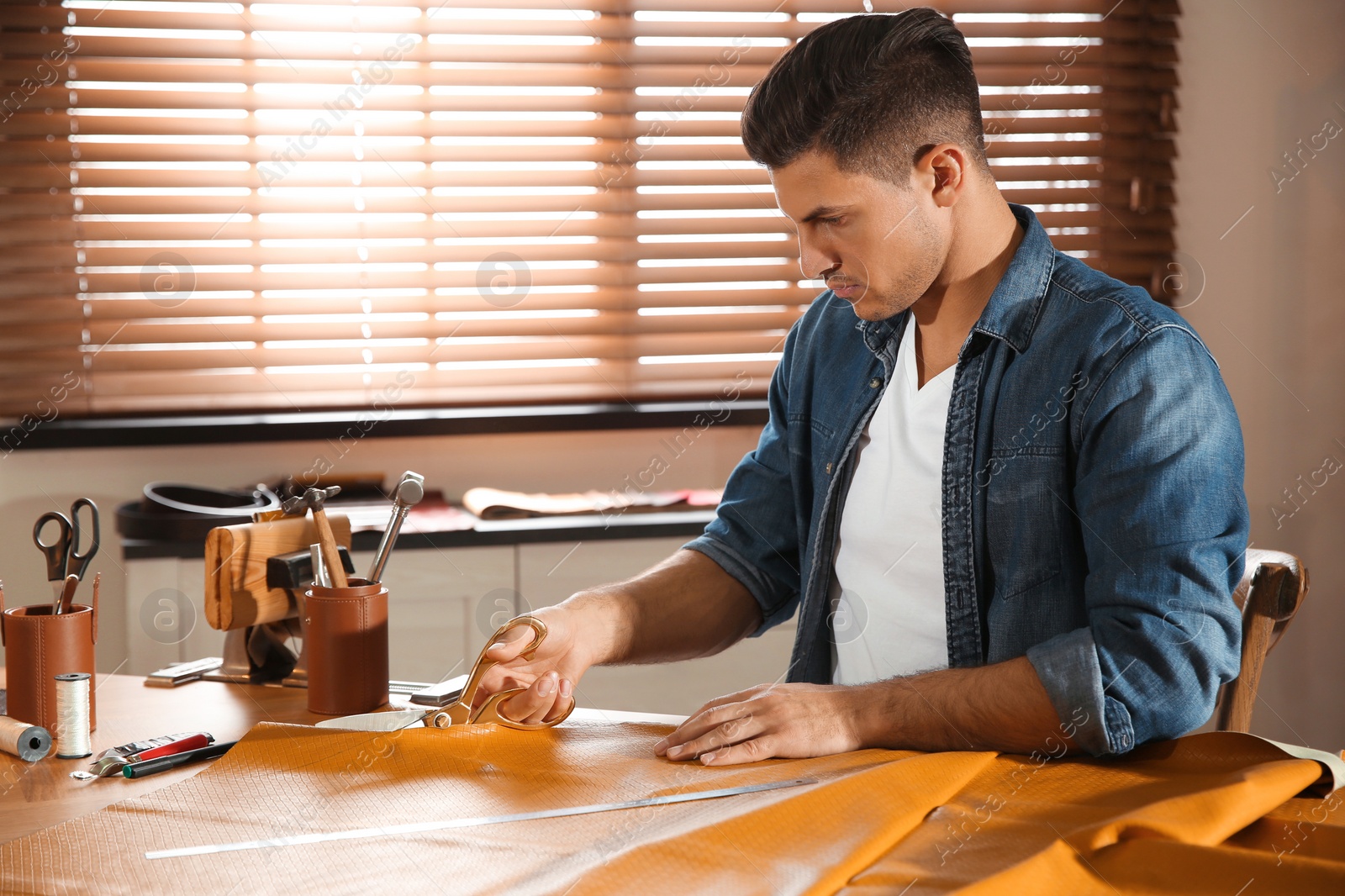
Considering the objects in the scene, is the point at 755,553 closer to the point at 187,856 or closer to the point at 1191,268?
the point at 187,856

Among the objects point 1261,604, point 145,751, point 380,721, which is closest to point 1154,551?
point 1261,604

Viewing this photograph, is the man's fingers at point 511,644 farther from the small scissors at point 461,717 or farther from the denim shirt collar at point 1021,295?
the denim shirt collar at point 1021,295

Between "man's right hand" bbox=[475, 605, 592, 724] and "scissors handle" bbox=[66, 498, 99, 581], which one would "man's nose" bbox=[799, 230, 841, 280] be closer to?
"man's right hand" bbox=[475, 605, 592, 724]

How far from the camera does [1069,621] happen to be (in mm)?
1139

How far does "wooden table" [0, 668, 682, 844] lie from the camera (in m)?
0.90

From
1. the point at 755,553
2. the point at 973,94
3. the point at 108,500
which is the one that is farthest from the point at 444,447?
the point at 973,94

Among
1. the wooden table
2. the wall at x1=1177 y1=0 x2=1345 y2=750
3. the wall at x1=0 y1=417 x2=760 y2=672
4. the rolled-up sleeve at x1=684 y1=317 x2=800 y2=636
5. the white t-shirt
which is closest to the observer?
the wooden table

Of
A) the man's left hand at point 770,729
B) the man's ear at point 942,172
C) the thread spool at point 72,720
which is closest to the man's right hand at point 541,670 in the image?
the man's left hand at point 770,729

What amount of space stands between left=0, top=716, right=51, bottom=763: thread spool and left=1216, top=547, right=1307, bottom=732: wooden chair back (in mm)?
1158

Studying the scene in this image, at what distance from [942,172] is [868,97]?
12 centimetres

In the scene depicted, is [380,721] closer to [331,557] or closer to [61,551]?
[331,557]

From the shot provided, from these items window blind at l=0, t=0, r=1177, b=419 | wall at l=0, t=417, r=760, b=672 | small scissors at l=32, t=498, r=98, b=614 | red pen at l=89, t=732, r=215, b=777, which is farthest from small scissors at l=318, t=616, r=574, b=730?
window blind at l=0, t=0, r=1177, b=419

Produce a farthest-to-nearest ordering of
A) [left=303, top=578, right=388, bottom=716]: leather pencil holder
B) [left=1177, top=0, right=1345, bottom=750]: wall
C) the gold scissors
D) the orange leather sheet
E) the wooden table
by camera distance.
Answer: [left=1177, top=0, right=1345, bottom=750]: wall, [left=303, top=578, right=388, bottom=716]: leather pencil holder, the gold scissors, the wooden table, the orange leather sheet

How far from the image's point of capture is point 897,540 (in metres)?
1.27
